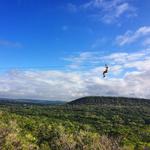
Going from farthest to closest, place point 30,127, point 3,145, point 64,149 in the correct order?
point 30,127 → point 64,149 → point 3,145

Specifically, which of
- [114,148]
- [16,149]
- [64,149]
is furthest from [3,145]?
[114,148]

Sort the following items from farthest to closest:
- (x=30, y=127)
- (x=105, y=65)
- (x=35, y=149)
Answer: (x=30, y=127) < (x=35, y=149) < (x=105, y=65)

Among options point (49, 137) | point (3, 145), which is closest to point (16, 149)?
point (3, 145)

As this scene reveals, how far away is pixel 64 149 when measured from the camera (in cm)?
9094

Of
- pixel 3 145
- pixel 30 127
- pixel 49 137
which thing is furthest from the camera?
pixel 30 127

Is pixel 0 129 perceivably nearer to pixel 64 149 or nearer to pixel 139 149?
pixel 64 149

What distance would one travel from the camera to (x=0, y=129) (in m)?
84.4

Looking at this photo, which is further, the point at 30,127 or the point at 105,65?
the point at 30,127

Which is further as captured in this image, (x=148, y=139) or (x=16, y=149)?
(x=148, y=139)

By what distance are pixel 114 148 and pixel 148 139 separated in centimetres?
7920

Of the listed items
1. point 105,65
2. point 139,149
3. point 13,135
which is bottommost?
point 139,149

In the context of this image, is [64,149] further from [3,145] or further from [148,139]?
[148,139]

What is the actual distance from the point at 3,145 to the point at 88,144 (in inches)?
1205

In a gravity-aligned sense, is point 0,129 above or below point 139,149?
above
